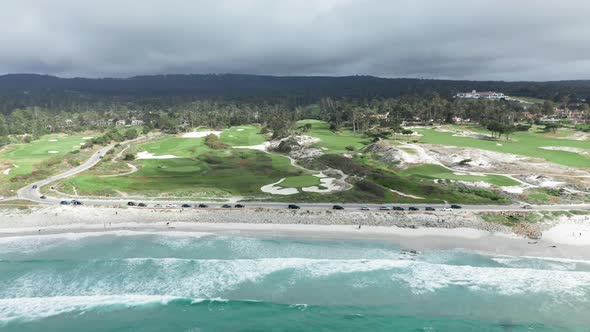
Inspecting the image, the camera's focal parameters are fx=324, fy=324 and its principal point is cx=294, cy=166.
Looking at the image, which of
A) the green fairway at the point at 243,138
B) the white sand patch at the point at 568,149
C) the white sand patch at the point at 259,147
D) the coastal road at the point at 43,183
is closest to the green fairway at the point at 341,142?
the white sand patch at the point at 259,147

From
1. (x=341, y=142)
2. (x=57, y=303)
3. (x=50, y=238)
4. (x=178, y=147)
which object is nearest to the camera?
(x=57, y=303)

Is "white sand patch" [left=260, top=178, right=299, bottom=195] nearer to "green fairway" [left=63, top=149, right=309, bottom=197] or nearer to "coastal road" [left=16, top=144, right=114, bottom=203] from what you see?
"green fairway" [left=63, top=149, right=309, bottom=197]

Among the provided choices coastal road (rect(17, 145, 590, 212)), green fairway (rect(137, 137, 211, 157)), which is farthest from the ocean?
green fairway (rect(137, 137, 211, 157))

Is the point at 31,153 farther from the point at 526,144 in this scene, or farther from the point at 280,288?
the point at 526,144

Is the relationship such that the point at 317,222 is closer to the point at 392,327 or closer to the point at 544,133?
the point at 392,327

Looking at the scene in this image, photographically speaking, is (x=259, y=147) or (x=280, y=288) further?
(x=259, y=147)

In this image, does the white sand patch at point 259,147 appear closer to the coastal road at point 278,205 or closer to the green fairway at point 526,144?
the green fairway at point 526,144

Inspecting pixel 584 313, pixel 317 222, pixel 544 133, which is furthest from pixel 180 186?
pixel 544 133

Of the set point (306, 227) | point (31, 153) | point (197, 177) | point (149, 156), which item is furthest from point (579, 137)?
point (31, 153)
